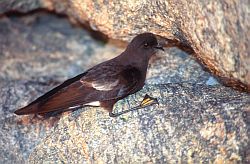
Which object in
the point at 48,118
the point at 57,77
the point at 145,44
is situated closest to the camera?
the point at 145,44

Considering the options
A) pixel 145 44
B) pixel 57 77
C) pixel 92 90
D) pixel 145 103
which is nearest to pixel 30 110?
pixel 92 90

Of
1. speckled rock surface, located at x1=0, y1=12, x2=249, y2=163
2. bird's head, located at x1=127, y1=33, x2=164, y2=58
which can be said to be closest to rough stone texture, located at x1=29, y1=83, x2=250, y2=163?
speckled rock surface, located at x1=0, y1=12, x2=249, y2=163

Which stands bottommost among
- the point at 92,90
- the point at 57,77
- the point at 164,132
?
the point at 57,77

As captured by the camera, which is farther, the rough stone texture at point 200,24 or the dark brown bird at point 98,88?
the dark brown bird at point 98,88

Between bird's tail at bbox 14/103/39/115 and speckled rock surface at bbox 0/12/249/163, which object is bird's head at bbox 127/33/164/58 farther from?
bird's tail at bbox 14/103/39/115

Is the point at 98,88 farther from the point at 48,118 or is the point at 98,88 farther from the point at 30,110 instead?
the point at 48,118

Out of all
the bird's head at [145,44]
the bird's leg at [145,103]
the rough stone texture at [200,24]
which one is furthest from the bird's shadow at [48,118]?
the rough stone texture at [200,24]

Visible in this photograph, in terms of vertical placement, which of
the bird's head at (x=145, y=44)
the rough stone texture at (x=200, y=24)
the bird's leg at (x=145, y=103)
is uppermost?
the rough stone texture at (x=200, y=24)

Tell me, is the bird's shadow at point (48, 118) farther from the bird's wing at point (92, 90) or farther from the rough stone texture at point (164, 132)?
the bird's wing at point (92, 90)
